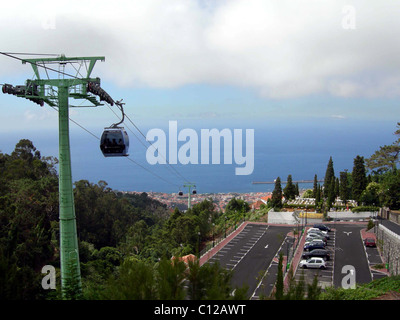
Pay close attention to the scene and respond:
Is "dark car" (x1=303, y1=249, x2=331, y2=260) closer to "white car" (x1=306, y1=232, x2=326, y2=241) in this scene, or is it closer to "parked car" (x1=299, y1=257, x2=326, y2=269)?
"parked car" (x1=299, y1=257, x2=326, y2=269)

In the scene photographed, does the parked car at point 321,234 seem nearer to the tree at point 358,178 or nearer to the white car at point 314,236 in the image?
the white car at point 314,236

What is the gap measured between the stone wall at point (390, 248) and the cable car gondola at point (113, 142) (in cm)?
1376

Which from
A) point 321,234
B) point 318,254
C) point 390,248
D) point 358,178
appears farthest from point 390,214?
point 318,254

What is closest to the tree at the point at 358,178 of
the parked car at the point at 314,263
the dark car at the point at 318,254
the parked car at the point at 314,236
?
the parked car at the point at 314,236

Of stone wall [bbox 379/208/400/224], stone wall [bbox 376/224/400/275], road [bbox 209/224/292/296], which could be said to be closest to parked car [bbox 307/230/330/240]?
road [bbox 209/224/292/296]

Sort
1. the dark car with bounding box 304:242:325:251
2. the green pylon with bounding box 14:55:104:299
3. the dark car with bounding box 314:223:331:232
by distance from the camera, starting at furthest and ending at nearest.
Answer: the dark car with bounding box 314:223:331:232, the dark car with bounding box 304:242:325:251, the green pylon with bounding box 14:55:104:299

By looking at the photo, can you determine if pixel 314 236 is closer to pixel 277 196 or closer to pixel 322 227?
pixel 322 227

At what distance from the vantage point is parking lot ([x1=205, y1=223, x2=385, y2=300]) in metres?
17.9

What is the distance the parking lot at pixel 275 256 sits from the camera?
17891 millimetres

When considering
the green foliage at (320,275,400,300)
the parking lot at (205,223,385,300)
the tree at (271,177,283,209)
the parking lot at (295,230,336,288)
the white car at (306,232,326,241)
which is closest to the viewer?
the green foliage at (320,275,400,300)

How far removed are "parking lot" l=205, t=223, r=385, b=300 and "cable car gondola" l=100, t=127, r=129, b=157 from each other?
7950mm

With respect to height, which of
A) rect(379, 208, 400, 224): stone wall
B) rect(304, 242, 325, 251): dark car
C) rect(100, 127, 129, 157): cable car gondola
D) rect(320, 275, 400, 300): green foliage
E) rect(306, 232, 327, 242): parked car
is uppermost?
rect(100, 127, 129, 157): cable car gondola

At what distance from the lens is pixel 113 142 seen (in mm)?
11016
